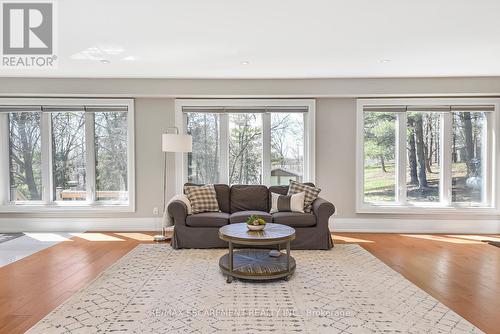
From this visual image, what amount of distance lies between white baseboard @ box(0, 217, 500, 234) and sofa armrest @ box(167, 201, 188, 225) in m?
1.38

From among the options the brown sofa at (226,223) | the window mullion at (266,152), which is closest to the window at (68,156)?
the brown sofa at (226,223)

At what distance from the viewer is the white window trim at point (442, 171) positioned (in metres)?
5.38

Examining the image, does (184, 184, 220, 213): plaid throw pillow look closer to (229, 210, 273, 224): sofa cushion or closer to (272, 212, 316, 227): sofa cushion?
(229, 210, 273, 224): sofa cushion

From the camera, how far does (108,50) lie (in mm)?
3881

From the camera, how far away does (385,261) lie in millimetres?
3918

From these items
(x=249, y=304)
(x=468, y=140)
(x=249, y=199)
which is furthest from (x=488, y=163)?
(x=249, y=304)

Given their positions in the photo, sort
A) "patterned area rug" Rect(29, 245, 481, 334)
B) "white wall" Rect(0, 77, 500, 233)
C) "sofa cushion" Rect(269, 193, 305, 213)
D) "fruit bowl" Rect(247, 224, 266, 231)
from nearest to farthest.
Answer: "patterned area rug" Rect(29, 245, 481, 334), "fruit bowl" Rect(247, 224, 266, 231), "sofa cushion" Rect(269, 193, 305, 213), "white wall" Rect(0, 77, 500, 233)

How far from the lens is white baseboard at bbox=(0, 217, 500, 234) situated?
5.44m

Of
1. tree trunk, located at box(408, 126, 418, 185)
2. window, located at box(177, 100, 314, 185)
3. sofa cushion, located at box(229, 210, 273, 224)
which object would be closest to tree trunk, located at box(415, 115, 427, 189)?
tree trunk, located at box(408, 126, 418, 185)

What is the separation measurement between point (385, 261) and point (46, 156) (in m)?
5.78

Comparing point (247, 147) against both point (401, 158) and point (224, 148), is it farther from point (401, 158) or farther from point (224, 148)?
point (401, 158)

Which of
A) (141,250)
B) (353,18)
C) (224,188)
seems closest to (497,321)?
(353,18)

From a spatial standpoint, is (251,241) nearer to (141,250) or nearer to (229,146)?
(141,250)

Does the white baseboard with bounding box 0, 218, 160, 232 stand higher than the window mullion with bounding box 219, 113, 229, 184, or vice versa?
the window mullion with bounding box 219, 113, 229, 184
